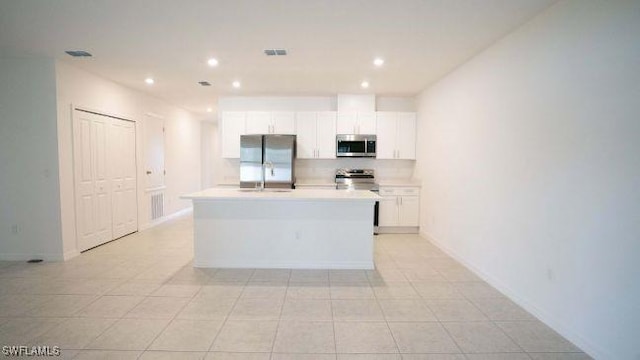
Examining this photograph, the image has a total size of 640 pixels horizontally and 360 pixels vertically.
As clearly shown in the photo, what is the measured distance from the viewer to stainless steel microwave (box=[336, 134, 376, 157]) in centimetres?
540

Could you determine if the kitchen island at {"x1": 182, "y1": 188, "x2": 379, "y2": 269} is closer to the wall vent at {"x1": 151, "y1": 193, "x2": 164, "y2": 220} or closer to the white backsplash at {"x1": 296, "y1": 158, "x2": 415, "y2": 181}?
the white backsplash at {"x1": 296, "y1": 158, "x2": 415, "y2": 181}

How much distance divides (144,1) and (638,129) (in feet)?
11.8

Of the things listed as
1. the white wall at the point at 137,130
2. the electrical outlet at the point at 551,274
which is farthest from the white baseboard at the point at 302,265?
the white wall at the point at 137,130

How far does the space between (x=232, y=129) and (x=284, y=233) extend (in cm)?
282

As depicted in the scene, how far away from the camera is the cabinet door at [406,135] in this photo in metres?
5.46

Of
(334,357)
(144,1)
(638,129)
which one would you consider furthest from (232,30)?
(638,129)

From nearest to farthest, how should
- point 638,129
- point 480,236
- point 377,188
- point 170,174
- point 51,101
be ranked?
point 638,129, point 480,236, point 51,101, point 377,188, point 170,174

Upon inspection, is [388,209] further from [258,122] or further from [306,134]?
[258,122]

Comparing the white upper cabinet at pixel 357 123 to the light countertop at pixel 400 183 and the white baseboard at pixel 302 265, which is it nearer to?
the light countertop at pixel 400 183

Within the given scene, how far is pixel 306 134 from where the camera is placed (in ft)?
17.9

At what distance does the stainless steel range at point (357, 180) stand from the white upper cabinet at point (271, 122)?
1.26m

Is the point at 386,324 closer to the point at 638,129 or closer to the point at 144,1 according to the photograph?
the point at 638,129

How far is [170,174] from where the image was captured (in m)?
6.46

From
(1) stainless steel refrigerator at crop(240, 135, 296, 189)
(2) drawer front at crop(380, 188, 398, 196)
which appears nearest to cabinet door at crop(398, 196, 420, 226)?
(2) drawer front at crop(380, 188, 398, 196)
